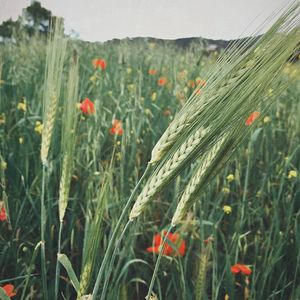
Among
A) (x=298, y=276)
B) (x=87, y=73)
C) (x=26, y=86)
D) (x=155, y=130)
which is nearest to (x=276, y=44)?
(x=298, y=276)

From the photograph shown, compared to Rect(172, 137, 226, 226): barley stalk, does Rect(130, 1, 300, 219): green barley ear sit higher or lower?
higher

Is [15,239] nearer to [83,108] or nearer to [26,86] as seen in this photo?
[83,108]

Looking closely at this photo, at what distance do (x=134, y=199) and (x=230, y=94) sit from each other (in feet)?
1.93

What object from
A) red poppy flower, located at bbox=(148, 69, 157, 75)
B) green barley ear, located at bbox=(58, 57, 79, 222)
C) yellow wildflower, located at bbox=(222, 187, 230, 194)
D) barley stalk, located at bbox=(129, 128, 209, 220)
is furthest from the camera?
red poppy flower, located at bbox=(148, 69, 157, 75)

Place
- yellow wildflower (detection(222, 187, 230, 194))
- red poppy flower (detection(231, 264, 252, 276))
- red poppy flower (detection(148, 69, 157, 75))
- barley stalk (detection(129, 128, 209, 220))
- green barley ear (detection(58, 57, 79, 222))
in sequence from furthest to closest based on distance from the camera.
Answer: red poppy flower (detection(148, 69, 157, 75)) < yellow wildflower (detection(222, 187, 230, 194)) < red poppy flower (detection(231, 264, 252, 276)) < green barley ear (detection(58, 57, 79, 222)) < barley stalk (detection(129, 128, 209, 220))

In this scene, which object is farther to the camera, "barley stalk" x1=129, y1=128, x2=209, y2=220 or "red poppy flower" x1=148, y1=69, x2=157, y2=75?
"red poppy flower" x1=148, y1=69, x2=157, y2=75

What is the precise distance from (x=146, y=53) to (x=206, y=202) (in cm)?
→ 102

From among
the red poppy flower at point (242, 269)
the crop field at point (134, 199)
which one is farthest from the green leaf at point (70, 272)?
the red poppy flower at point (242, 269)

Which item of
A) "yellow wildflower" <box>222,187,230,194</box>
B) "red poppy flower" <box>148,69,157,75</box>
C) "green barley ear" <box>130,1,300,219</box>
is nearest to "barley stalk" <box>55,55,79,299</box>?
"green barley ear" <box>130,1,300,219</box>

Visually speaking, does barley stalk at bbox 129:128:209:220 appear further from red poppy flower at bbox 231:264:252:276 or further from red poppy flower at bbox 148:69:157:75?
red poppy flower at bbox 148:69:157:75

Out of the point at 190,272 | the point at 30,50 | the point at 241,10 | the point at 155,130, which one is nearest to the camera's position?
the point at 190,272

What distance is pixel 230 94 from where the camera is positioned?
42cm

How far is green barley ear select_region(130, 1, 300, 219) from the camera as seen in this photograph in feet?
1.35

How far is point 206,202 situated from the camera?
2.98 ft
